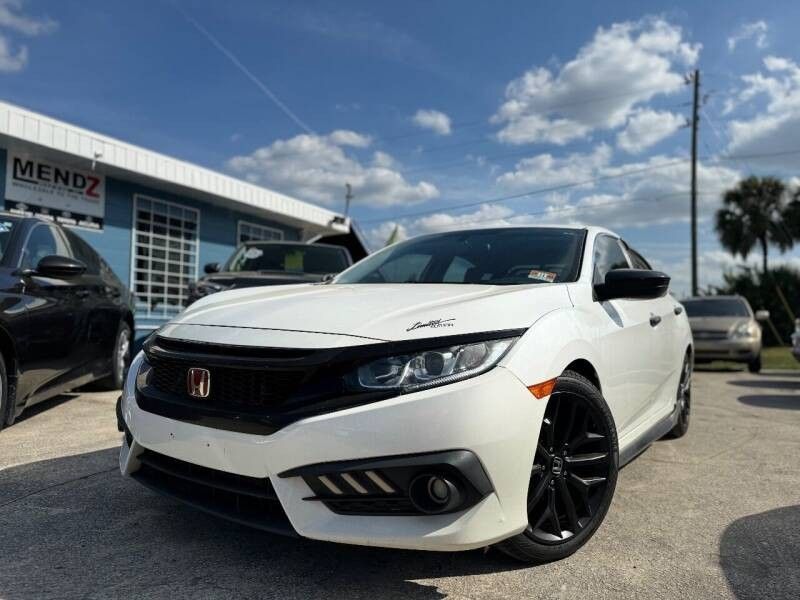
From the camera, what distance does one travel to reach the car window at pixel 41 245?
4.28 meters

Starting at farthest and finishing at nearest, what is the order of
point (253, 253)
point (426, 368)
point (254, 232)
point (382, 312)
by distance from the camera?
1. point (254, 232)
2. point (253, 253)
3. point (382, 312)
4. point (426, 368)

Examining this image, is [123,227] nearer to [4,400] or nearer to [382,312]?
[4,400]

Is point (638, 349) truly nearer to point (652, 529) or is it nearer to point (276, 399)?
point (652, 529)

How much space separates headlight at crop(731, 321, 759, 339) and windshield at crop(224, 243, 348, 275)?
23.9ft

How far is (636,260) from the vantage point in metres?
4.35

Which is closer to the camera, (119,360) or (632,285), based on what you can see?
(632,285)

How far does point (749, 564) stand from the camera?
2.38 metres

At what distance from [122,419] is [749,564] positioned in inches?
100

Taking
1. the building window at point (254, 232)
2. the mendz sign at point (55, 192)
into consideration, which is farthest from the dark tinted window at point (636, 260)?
the building window at point (254, 232)

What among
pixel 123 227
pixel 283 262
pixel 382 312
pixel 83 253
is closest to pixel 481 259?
pixel 382 312

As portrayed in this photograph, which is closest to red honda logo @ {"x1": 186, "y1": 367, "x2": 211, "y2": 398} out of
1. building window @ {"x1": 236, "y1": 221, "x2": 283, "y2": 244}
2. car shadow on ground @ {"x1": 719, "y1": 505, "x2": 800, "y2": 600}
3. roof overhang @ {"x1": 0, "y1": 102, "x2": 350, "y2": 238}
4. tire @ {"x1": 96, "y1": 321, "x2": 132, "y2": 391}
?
car shadow on ground @ {"x1": 719, "y1": 505, "x2": 800, "y2": 600}

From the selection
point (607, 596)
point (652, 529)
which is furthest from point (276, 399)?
point (652, 529)

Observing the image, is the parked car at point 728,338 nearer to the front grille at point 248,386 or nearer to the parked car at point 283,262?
the parked car at point 283,262

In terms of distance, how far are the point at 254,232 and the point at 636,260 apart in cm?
1146
